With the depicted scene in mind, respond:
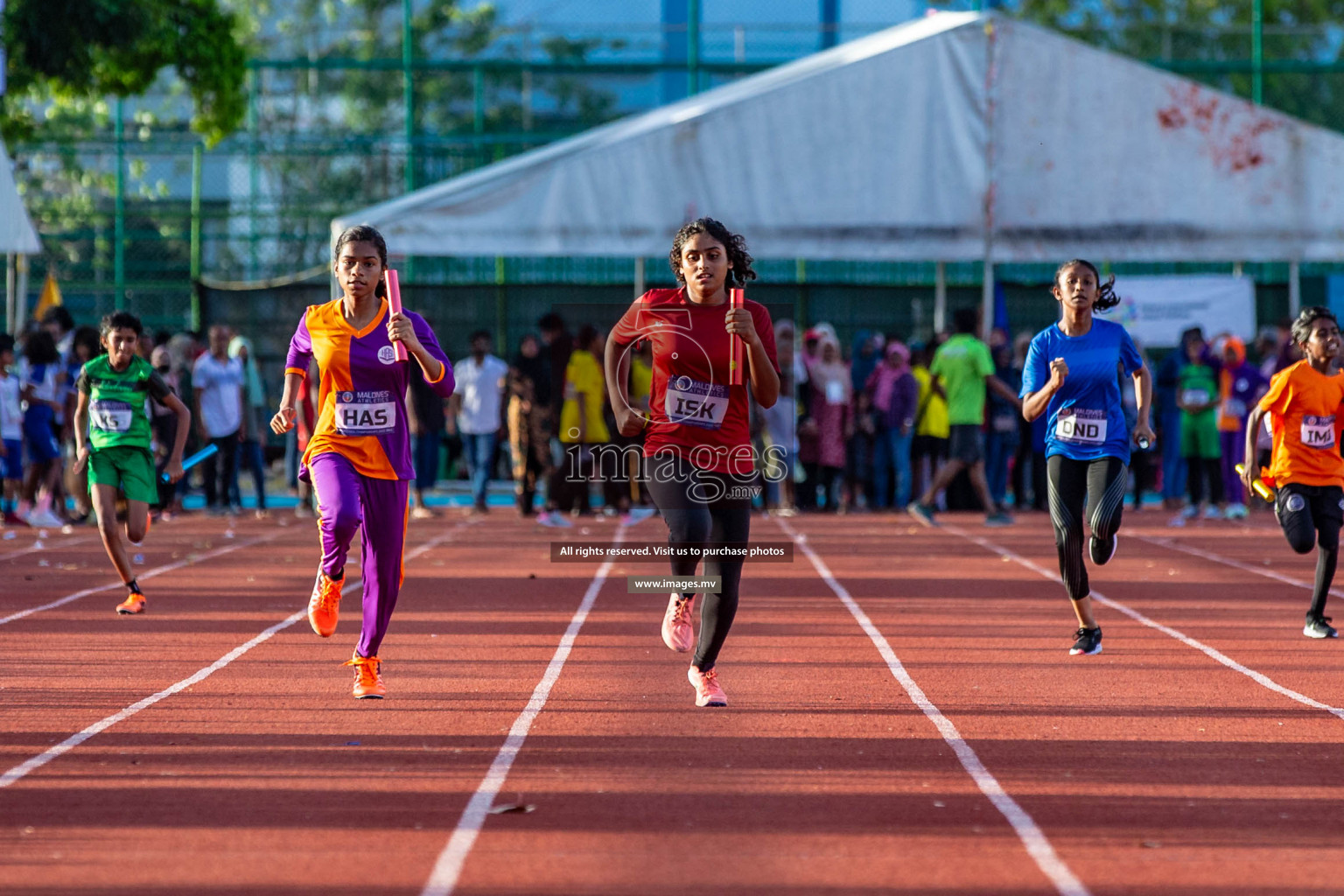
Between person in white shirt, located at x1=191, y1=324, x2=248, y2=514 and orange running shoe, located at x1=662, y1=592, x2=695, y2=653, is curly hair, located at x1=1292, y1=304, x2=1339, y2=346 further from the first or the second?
person in white shirt, located at x1=191, y1=324, x2=248, y2=514

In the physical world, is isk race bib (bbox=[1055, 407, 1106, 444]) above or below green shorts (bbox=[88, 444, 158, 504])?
above

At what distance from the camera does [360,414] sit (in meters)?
7.18

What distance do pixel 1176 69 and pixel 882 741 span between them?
21.5 m

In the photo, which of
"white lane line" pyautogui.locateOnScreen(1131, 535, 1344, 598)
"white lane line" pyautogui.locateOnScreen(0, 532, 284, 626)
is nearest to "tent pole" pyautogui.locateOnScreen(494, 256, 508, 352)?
"white lane line" pyautogui.locateOnScreen(0, 532, 284, 626)

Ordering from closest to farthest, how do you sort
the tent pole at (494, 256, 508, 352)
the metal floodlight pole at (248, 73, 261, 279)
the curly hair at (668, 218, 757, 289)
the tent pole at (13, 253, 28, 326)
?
1. the curly hair at (668, 218, 757, 289)
2. the tent pole at (13, 253, 28, 326)
3. the tent pole at (494, 256, 508, 352)
4. the metal floodlight pole at (248, 73, 261, 279)

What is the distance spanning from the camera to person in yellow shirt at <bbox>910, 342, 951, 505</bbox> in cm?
1894

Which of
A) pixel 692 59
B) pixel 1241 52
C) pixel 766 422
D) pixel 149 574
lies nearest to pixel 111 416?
pixel 149 574

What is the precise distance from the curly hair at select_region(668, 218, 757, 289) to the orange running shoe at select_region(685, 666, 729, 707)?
5.40 feet

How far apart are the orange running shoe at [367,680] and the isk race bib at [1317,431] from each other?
17.6 ft

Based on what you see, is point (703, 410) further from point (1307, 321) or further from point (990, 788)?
point (1307, 321)

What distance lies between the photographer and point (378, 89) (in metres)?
27.9

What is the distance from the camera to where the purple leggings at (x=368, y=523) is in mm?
7156

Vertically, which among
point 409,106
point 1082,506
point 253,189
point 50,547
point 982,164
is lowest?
point 50,547

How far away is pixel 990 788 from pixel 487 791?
1667mm
